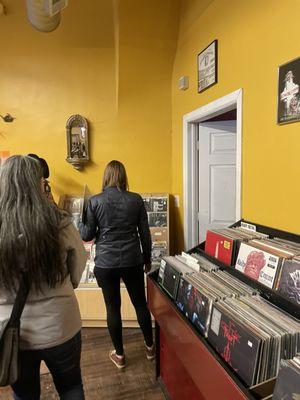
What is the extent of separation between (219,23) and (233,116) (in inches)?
36.0

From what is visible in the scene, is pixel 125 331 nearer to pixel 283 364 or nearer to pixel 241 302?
pixel 241 302

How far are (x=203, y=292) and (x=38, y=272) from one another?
0.64 meters

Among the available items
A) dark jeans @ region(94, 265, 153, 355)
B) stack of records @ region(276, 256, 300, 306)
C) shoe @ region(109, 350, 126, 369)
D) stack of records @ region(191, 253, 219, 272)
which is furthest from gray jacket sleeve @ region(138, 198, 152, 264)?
stack of records @ region(276, 256, 300, 306)

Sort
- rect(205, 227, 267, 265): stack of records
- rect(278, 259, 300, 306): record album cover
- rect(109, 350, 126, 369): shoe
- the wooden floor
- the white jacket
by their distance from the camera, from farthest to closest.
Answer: rect(109, 350, 126, 369): shoe < the wooden floor < rect(205, 227, 267, 265): stack of records < the white jacket < rect(278, 259, 300, 306): record album cover

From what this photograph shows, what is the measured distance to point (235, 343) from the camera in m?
1.00

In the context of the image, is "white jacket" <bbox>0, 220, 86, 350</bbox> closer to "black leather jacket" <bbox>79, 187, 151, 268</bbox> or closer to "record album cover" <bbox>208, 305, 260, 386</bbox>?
"record album cover" <bbox>208, 305, 260, 386</bbox>

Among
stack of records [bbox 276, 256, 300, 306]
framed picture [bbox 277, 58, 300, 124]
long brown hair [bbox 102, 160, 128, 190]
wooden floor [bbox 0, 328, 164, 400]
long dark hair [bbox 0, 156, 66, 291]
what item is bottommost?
wooden floor [bbox 0, 328, 164, 400]

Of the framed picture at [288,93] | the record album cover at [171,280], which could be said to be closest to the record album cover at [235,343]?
the record album cover at [171,280]

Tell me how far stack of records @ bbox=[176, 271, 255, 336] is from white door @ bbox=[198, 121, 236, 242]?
53.5 inches

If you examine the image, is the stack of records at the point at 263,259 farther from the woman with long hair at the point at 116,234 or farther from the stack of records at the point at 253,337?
the woman with long hair at the point at 116,234

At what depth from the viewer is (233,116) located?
2818mm

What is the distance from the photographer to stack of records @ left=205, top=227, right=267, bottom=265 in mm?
1484

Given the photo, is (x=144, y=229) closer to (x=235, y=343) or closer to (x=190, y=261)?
(x=190, y=261)

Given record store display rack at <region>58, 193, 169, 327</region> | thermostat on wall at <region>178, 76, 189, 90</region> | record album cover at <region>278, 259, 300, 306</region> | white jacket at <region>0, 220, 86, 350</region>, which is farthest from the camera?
record store display rack at <region>58, 193, 169, 327</region>
